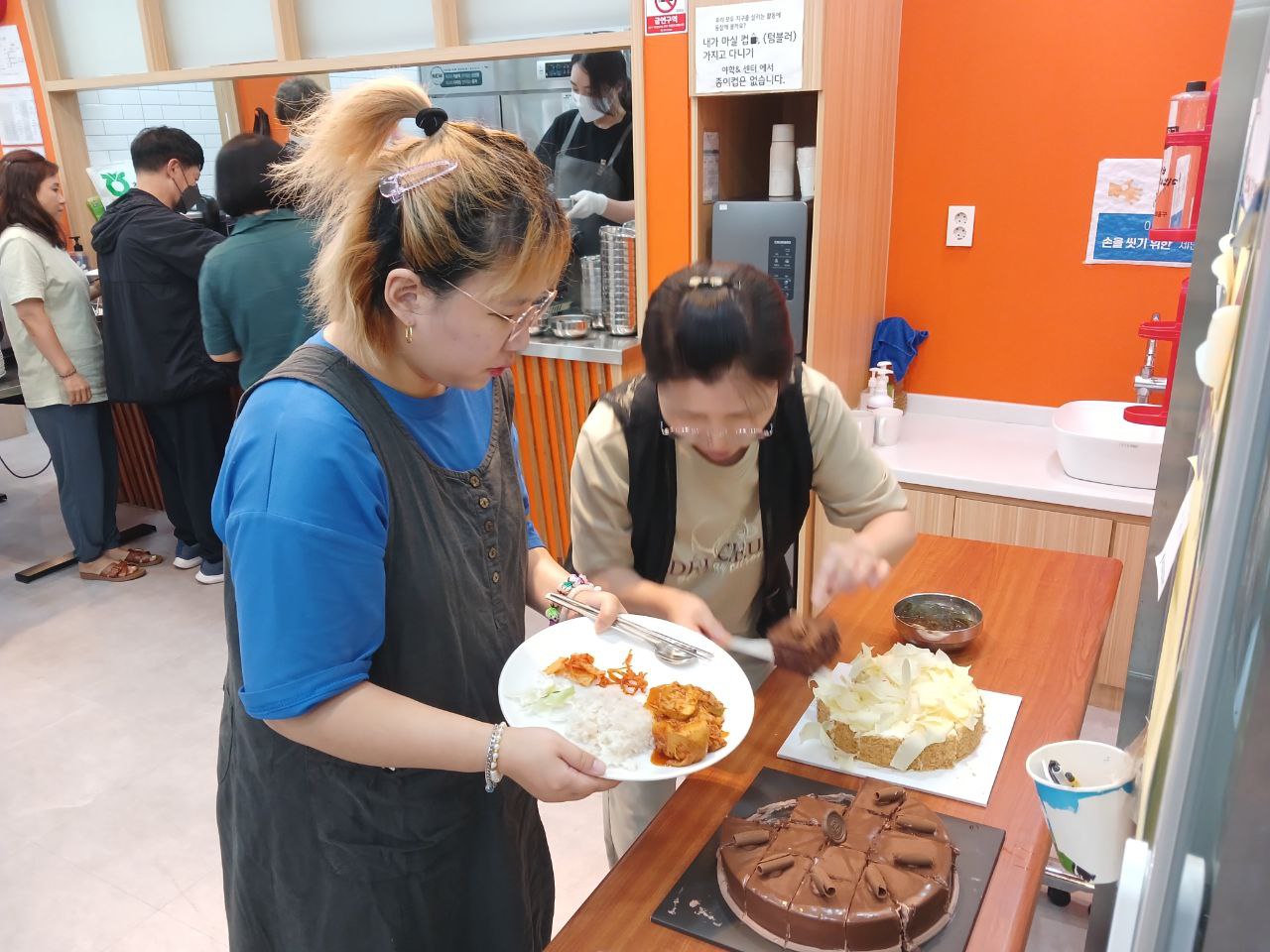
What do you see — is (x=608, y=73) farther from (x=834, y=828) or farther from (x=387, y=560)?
(x=834, y=828)

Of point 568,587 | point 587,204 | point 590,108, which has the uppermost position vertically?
point 590,108

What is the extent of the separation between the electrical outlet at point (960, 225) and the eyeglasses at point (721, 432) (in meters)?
2.17

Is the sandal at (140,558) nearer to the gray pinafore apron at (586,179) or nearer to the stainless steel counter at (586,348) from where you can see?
the stainless steel counter at (586,348)

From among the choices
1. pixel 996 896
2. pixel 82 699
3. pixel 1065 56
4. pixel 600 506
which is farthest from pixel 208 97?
pixel 996 896

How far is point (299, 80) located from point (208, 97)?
1.84m

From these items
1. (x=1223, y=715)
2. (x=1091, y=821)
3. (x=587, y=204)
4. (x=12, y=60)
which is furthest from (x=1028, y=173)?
(x=12, y=60)

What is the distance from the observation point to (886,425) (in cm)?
312

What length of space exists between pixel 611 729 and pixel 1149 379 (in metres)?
2.32

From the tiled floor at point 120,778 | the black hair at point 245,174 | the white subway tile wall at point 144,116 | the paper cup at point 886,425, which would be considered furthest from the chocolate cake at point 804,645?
the white subway tile wall at point 144,116

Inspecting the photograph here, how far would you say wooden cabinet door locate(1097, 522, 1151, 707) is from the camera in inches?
105

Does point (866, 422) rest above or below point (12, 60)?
below

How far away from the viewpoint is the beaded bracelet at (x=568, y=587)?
1.50 metres

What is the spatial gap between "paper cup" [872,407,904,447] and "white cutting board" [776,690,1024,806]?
175cm

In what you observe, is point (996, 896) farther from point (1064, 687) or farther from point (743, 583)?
point (743, 583)
